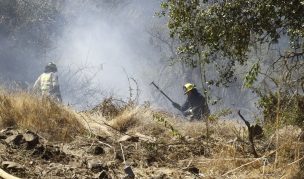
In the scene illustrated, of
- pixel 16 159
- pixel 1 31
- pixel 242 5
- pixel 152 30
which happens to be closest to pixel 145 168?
pixel 16 159

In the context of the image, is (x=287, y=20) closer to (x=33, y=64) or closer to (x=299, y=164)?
(x=299, y=164)

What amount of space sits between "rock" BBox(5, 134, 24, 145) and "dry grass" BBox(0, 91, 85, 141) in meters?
0.83

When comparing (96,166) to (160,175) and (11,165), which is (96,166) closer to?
(160,175)

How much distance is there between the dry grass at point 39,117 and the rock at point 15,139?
32.7 inches

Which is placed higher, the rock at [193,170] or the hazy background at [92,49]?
the hazy background at [92,49]

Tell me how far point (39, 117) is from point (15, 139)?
4.30ft

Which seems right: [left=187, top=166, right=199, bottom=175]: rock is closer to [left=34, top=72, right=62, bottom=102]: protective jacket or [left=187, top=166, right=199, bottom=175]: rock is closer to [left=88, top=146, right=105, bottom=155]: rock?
[left=88, top=146, right=105, bottom=155]: rock

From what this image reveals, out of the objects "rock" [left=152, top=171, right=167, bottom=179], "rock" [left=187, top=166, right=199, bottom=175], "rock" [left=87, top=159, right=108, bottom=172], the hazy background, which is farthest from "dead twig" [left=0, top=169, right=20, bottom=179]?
the hazy background

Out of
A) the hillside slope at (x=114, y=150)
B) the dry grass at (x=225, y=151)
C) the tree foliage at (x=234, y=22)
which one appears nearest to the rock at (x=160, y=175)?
the hillside slope at (x=114, y=150)

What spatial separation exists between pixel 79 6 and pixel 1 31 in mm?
13183

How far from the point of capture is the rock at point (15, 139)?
4.44m

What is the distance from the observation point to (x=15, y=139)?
4469 millimetres

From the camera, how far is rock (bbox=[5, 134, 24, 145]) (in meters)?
4.44

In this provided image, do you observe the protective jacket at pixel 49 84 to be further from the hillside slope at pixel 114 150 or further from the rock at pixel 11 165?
the rock at pixel 11 165
